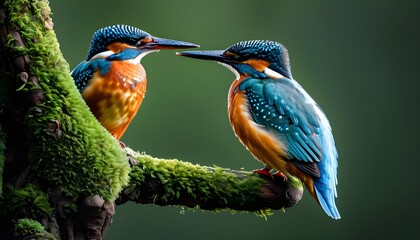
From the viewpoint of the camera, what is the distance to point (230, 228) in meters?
8.46

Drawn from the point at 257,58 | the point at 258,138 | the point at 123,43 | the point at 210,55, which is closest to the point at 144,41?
the point at 123,43

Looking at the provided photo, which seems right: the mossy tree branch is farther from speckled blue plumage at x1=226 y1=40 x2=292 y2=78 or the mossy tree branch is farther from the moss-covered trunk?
speckled blue plumage at x1=226 y1=40 x2=292 y2=78

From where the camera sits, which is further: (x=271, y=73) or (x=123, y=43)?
(x=271, y=73)

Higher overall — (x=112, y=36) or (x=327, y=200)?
(x=112, y=36)

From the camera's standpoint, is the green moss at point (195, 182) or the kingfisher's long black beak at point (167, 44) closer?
the green moss at point (195, 182)

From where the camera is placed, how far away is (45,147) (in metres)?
2.82

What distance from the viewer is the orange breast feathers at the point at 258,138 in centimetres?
336

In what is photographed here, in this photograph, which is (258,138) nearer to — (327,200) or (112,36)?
(327,200)

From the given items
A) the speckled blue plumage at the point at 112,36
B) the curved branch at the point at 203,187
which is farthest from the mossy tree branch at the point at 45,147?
the speckled blue plumage at the point at 112,36

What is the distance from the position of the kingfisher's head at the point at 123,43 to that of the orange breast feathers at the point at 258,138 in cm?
34

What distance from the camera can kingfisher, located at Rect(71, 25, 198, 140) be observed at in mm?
3287

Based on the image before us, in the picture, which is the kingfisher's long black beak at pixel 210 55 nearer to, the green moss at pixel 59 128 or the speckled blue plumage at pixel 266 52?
the speckled blue plumage at pixel 266 52

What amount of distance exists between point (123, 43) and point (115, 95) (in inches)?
8.9

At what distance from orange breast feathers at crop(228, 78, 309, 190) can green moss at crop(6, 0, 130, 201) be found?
725 mm
